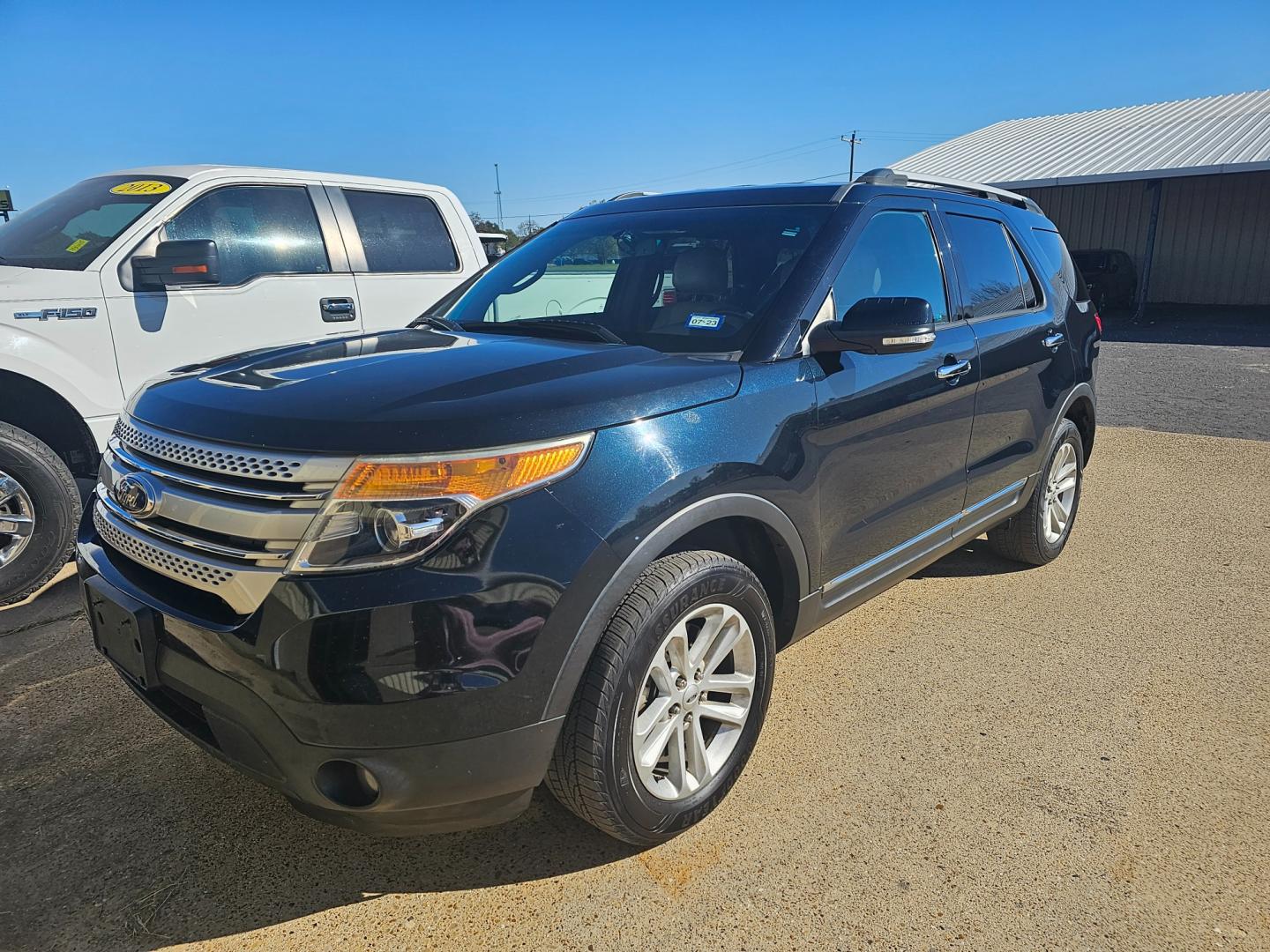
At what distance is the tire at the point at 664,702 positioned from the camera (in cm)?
207

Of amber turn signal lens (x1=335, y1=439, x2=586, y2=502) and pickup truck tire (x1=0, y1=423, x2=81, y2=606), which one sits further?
pickup truck tire (x1=0, y1=423, x2=81, y2=606)

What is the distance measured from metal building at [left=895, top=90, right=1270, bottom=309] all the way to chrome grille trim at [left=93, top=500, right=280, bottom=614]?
69.2 ft

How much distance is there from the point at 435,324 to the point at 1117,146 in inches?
945

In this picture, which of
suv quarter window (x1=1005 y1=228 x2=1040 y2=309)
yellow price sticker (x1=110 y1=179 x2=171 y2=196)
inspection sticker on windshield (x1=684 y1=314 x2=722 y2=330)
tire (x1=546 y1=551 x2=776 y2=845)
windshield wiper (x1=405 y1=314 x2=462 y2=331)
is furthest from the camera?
yellow price sticker (x1=110 y1=179 x2=171 y2=196)

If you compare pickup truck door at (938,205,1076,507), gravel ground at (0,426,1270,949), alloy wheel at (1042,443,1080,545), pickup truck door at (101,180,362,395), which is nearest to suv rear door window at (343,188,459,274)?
pickup truck door at (101,180,362,395)

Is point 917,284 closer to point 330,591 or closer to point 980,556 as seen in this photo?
point 980,556

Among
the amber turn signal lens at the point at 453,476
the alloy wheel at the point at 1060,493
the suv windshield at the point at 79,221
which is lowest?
the alloy wheel at the point at 1060,493

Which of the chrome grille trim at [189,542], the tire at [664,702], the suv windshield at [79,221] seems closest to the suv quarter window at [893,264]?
the tire at [664,702]

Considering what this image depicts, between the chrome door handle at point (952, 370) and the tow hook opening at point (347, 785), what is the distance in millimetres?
2442

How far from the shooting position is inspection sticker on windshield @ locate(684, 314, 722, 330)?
277 cm

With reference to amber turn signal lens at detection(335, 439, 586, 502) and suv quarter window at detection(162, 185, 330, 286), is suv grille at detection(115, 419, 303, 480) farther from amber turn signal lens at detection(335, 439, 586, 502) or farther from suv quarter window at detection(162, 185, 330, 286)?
suv quarter window at detection(162, 185, 330, 286)

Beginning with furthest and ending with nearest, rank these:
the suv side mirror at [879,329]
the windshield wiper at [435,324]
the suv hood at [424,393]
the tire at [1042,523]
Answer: the tire at [1042,523], the windshield wiper at [435,324], the suv side mirror at [879,329], the suv hood at [424,393]

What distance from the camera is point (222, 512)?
1.95 m

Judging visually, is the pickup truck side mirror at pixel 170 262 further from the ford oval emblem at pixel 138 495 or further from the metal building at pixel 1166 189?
the metal building at pixel 1166 189
